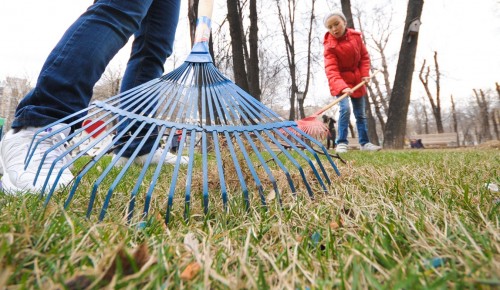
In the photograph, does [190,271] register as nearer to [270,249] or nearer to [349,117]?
[270,249]

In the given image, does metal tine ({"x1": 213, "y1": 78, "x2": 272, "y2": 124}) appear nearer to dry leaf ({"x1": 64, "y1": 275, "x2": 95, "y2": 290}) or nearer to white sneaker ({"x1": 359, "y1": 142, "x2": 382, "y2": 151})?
dry leaf ({"x1": 64, "y1": 275, "x2": 95, "y2": 290})

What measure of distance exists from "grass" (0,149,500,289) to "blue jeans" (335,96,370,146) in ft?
12.4

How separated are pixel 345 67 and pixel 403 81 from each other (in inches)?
78.5

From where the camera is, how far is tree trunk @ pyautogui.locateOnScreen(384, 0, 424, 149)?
241 inches

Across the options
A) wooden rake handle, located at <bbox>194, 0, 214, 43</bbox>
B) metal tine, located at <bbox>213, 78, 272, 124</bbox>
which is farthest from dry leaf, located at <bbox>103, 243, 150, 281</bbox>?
wooden rake handle, located at <bbox>194, 0, 214, 43</bbox>

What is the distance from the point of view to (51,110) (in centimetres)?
131

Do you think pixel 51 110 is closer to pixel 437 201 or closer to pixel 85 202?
pixel 85 202

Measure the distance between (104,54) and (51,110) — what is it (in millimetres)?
346

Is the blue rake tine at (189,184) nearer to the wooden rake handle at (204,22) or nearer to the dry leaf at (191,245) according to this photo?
the dry leaf at (191,245)

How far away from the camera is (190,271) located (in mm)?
542

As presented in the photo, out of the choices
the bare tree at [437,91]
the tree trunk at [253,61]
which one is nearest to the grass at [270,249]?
the tree trunk at [253,61]

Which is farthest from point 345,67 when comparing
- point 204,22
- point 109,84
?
point 109,84

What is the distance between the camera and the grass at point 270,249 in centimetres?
48

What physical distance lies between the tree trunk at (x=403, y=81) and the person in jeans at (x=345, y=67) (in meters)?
1.63
